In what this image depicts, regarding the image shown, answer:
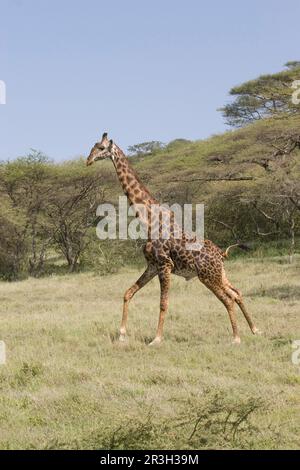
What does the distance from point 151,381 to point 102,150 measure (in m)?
3.67

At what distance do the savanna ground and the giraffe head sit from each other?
8.46 ft

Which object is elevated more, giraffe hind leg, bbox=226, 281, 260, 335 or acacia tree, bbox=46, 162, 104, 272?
acacia tree, bbox=46, 162, 104, 272

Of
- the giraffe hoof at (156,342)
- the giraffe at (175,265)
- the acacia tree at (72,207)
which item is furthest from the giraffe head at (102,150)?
the acacia tree at (72,207)

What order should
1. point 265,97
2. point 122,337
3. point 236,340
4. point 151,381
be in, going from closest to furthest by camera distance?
1. point 151,381
2. point 236,340
3. point 122,337
4. point 265,97

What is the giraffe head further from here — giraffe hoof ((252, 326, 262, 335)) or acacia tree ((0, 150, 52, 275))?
acacia tree ((0, 150, 52, 275))

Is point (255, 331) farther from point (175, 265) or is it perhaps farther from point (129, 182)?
point (129, 182)

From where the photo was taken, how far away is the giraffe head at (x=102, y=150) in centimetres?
866

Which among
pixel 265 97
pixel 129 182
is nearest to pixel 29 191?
pixel 265 97

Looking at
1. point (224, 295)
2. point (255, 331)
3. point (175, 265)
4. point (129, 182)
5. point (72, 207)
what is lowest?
point (255, 331)

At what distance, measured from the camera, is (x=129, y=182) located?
914 centimetres

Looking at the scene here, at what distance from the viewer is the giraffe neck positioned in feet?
29.8

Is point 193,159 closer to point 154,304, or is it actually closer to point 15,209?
point 15,209

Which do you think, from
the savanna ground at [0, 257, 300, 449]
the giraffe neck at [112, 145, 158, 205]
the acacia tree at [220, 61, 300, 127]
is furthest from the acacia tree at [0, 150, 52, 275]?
the giraffe neck at [112, 145, 158, 205]

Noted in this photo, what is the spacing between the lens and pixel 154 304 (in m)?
12.9
